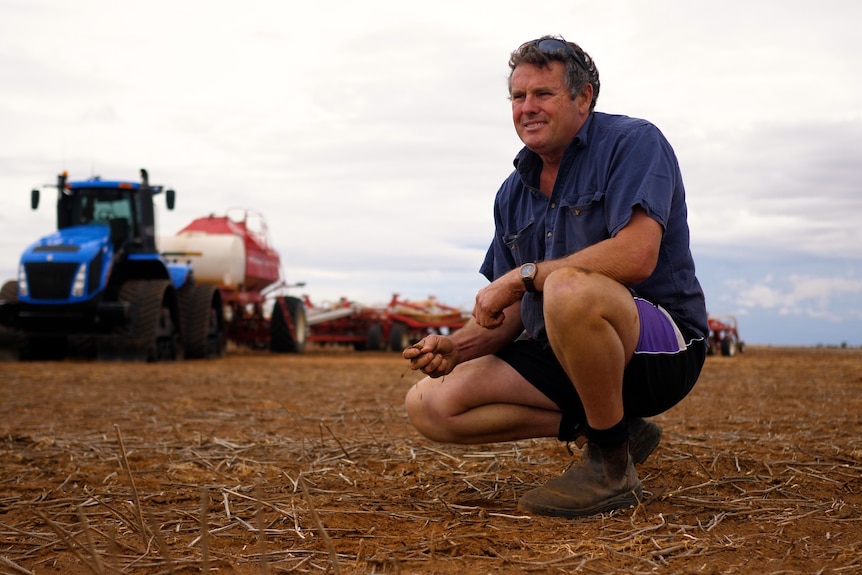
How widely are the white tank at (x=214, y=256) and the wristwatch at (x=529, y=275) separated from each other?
14.8m

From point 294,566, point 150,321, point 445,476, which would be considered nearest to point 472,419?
point 445,476

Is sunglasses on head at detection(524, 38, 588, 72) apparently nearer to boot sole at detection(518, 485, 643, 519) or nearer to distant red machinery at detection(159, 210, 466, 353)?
boot sole at detection(518, 485, 643, 519)

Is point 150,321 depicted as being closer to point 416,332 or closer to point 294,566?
point 416,332

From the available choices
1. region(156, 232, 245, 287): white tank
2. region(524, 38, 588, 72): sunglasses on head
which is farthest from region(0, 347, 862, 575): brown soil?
region(156, 232, 245, 287): white tank

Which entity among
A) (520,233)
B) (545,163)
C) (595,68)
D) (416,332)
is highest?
(595,68)

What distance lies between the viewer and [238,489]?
132 inches

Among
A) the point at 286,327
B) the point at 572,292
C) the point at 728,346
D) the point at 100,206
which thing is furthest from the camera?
the point at 728,346

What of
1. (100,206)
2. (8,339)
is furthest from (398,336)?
(8,339)

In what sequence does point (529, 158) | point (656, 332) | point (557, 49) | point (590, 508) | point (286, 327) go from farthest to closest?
point (286, 327), point (529, 158), point (557, 49), point (656, 332), point (590, 508)

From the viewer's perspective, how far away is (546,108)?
10.2 ft

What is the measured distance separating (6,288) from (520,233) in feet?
37.6

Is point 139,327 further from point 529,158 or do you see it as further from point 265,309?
point 529,158

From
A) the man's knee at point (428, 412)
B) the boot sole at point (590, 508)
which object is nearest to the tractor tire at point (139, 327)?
the man's knee at point (428, 412)

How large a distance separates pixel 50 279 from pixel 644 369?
10742 millimetres
